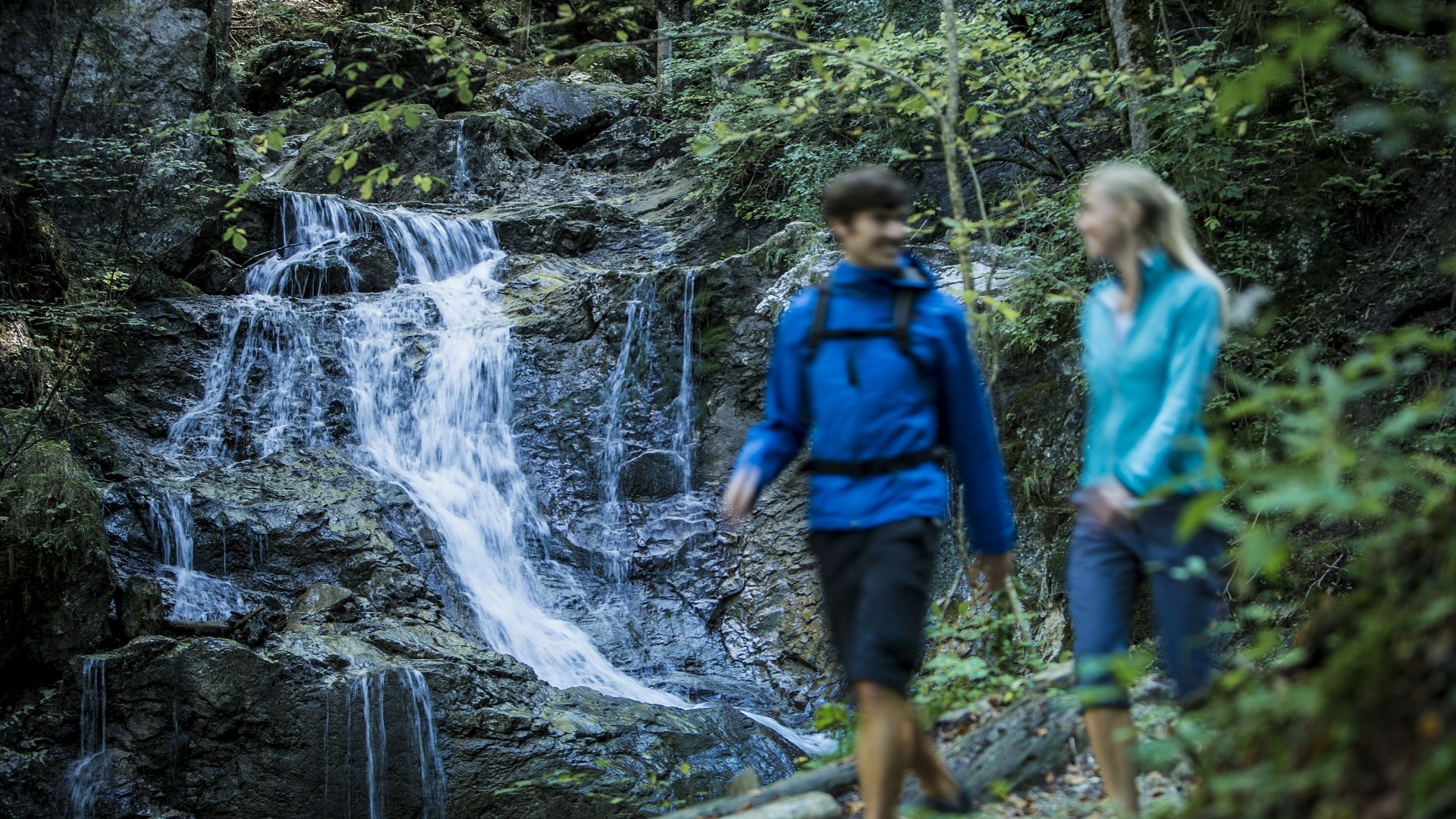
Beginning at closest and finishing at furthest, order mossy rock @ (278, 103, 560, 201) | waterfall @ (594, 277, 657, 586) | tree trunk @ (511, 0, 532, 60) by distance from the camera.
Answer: waterfall @ (594, 277, 657, 586), mossy rock @ (278, 103, 560, 201), tree trunk @ (511, 0, 532, 60)

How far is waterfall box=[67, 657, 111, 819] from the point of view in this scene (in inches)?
287

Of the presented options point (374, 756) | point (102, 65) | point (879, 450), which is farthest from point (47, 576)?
point (102, 65)

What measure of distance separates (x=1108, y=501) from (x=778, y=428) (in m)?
0.87

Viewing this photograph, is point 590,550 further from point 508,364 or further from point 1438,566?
point 1438,566

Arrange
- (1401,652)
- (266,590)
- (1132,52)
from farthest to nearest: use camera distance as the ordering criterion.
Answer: (266,590) < (1132,52) < (1401,652)

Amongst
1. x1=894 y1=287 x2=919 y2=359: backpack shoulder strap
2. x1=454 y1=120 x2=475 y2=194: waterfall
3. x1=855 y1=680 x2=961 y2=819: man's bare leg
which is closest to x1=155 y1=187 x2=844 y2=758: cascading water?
x1=454 y1=120 x2=475 y2=194: waterfall

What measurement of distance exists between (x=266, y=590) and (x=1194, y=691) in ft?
27.4

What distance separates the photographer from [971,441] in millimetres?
2738

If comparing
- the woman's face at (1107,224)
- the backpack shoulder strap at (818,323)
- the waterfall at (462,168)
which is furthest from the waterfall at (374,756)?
the waterfall at (462,168)

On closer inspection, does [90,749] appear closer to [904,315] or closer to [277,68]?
[904,315]

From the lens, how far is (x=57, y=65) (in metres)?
13.8

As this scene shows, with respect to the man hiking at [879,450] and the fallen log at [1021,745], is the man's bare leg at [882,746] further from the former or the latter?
the fallen log at [1021,745]

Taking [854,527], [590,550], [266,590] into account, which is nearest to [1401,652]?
[854,527]

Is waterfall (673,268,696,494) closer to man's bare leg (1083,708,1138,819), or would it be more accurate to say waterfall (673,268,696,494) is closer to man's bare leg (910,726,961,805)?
man's bare leg (910,726,961,805)
